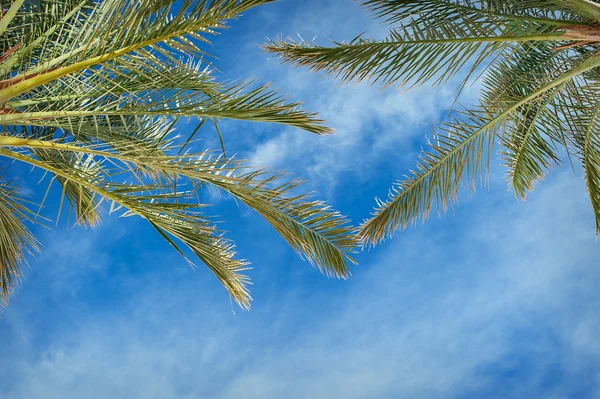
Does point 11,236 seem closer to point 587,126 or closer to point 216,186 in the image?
point 216,186

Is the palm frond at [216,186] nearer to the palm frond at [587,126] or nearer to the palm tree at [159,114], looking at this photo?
the palm tree at [159,114]

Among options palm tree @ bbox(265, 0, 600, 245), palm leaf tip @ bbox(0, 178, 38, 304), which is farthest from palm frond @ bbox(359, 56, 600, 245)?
palm leaf tip @ bbox(0, 178, 38, 304)

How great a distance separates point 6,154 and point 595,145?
6824 mm

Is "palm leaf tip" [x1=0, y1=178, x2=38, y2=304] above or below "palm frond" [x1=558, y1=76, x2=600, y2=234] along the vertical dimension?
below

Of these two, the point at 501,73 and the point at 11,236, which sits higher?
the point at 501,73

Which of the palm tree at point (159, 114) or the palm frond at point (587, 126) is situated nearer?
the palm tree at point (159, 114)

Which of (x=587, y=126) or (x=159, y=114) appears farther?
(x=587, y=126)

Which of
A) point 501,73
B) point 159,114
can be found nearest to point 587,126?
point 501,73

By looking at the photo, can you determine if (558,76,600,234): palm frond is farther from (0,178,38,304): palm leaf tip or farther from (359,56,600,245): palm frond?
(0,178,38,304): palm leaf tip

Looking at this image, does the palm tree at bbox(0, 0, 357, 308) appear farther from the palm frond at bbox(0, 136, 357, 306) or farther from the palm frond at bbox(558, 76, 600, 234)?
the palm frond at bbox(558, 76, 600, 234)

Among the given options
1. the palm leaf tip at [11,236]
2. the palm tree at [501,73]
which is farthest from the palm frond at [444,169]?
the palm leaf tip at [11,236]

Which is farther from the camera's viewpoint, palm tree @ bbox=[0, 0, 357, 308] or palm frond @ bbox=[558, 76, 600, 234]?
palm frond @ bbox=[558, 76, 600, 234]

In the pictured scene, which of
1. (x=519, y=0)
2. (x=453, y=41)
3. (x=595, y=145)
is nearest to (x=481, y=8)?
(x=519, y=0)

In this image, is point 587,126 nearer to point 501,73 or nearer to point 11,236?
point 501,73
